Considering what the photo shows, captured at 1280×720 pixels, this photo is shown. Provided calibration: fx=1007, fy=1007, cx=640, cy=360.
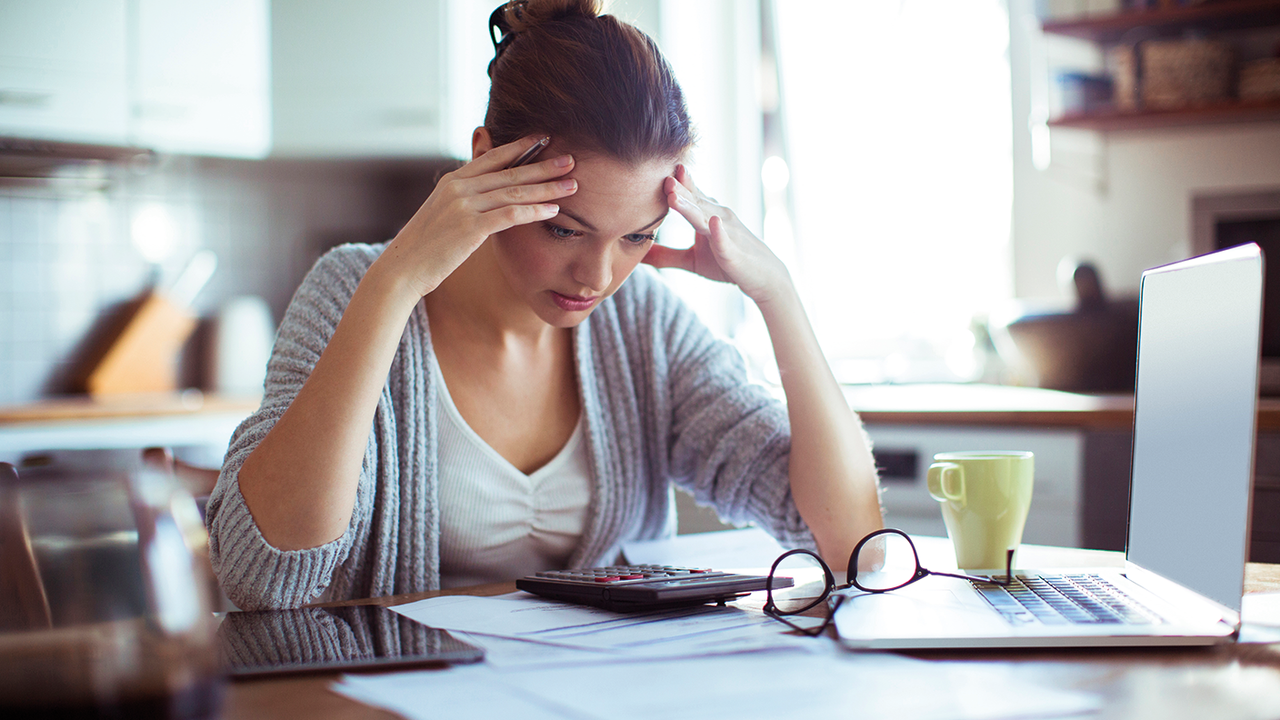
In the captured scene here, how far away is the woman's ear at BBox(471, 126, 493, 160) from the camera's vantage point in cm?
117

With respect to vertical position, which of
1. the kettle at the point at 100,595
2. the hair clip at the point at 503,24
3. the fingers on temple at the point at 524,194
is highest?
the hair clip at the point at 503,24

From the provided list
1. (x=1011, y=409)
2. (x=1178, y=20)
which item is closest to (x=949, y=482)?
(x=1011, y=409)

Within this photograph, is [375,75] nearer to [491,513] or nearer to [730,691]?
[491,513]

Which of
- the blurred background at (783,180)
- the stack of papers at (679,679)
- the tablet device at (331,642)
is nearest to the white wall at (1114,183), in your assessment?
the blurred background at (783,180)

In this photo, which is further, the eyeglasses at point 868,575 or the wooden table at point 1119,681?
the eyeglasses at point 868,575

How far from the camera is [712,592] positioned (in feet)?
2.62

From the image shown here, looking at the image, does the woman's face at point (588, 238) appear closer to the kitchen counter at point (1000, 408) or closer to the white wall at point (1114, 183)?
the kitchen counter at point (1000, 408)

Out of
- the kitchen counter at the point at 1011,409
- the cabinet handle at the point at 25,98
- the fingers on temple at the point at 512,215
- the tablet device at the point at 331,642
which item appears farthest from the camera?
the cabinet handle at the point at 25,98

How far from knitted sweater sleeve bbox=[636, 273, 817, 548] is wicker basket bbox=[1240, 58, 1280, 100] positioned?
5.75 ft

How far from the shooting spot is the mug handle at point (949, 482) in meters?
0.94

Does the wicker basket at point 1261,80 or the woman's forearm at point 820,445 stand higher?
the wicker basket at point 1261,80

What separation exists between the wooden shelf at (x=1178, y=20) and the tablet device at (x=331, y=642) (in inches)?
94.7

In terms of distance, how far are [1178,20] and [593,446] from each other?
6.75 feet

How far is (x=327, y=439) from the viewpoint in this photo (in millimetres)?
943
